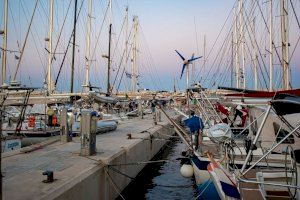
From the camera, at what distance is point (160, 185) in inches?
585

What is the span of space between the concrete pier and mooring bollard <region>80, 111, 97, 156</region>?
0.26 meters

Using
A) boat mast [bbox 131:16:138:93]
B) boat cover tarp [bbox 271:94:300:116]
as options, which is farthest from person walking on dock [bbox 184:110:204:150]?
boat mast [bbox 131:16:138:93]

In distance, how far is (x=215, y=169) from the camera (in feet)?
25.3

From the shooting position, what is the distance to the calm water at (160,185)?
43.4ft

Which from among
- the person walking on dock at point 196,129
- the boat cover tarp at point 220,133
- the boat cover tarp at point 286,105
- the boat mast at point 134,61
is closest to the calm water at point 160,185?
the person walking on dock at point 196,129

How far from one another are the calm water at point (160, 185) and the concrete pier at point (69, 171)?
1.69ft

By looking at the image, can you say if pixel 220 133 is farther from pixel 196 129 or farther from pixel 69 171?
pixel 69 171

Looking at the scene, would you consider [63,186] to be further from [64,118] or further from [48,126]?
[48,126]

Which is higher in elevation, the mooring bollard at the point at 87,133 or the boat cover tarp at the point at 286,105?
the boat cover tarp at the point at 286,105

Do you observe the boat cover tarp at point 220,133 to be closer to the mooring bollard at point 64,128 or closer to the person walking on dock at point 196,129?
the person walking on dock at point 196,129

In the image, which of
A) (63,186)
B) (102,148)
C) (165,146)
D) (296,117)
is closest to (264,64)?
(165,146)

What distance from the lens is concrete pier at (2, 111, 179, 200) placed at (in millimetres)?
7426

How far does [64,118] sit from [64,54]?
53.9 ft

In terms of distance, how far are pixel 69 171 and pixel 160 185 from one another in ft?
21.5
